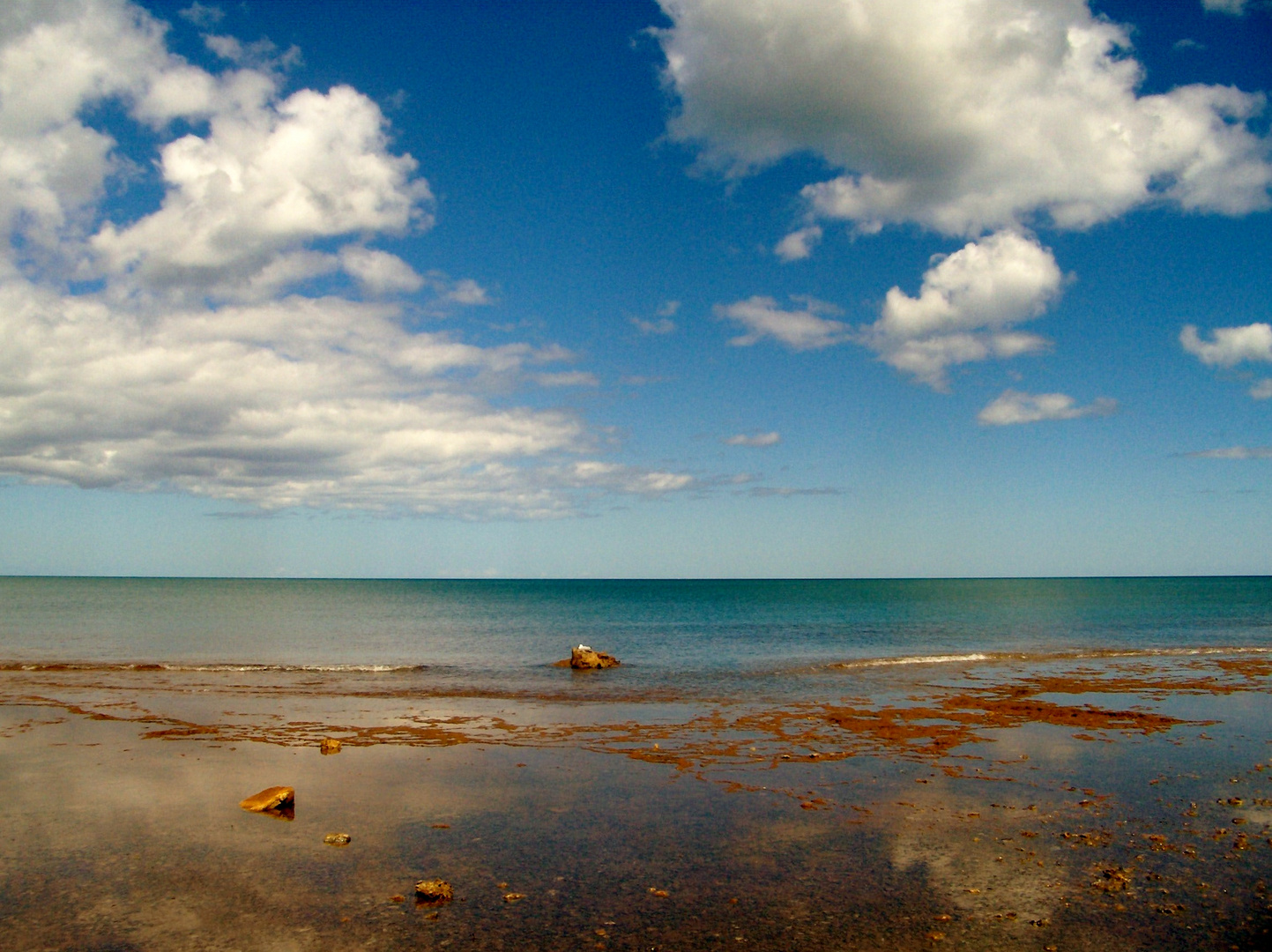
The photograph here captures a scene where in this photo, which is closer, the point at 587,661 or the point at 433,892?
the point at 433,892

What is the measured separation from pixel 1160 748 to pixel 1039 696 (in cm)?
927

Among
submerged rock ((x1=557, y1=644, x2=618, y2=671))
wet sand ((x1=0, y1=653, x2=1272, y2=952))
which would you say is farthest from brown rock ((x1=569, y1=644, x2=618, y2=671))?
wet sand ((x1=0, y1=653, x2=1272, y2=952))

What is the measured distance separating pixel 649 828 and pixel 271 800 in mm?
7430

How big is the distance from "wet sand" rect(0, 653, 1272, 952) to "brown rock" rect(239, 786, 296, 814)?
0.69ft

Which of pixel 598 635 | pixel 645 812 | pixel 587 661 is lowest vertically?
pixel 598 635

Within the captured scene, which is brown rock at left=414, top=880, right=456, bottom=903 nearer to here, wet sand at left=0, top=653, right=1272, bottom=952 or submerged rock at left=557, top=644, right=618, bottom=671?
wet sand at left=0, top=653, right=1272, bottom=952

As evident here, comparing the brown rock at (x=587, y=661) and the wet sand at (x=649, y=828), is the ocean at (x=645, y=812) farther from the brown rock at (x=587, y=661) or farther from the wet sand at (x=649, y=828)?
the brown rock at (x=587, y=661)

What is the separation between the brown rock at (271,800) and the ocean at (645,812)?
0.31 meters

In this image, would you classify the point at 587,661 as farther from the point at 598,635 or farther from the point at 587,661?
the point at 598,635

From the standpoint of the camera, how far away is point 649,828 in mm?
13492

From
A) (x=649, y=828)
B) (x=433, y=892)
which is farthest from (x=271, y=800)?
(x=649, y=828)

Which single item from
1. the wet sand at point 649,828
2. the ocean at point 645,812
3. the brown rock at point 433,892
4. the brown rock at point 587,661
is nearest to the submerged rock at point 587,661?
the brown rock at point 587,661

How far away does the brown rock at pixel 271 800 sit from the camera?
14336 mm

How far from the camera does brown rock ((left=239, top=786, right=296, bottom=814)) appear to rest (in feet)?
47.0
